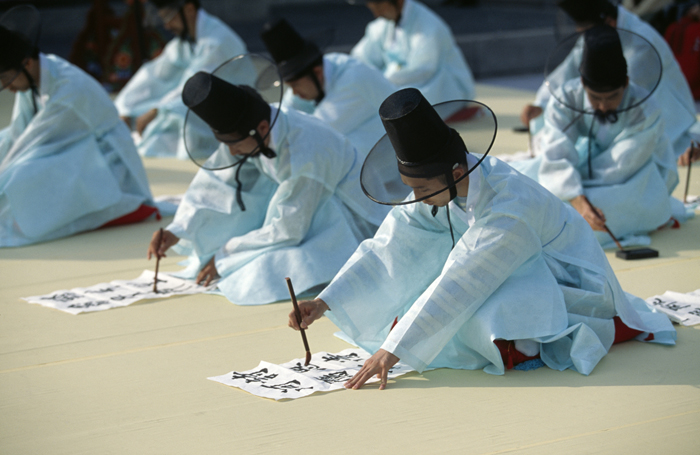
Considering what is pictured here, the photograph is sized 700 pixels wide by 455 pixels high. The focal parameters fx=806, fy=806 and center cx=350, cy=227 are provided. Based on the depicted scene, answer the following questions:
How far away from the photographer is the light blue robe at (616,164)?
345 cm

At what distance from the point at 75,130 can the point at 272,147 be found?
5.19 ft

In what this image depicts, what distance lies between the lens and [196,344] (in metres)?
2.68

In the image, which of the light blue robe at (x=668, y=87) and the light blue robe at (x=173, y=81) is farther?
the light blue robe at (x=173, y=81)

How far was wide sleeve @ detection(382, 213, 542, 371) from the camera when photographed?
215cm

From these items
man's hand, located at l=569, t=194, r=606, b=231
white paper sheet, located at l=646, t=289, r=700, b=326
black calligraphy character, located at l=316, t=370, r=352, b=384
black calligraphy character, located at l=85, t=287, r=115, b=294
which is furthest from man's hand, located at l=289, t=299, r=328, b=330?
man's hand, located at l=569, t=194, r=606, b=231

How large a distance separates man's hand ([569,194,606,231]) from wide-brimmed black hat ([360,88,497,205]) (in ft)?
4.25

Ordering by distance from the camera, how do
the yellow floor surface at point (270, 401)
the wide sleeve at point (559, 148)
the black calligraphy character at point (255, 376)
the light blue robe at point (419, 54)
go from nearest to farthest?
1. the yellow floor surface at point (270, 401)
2. the black calligraphy character at point (255, 376)
3. the wide sleeve at point (559, 148)
4. the light blue robe at point (419, 54)

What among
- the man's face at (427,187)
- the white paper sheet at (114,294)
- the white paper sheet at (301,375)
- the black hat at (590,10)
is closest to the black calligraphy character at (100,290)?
the white paper sheet at (114,294)

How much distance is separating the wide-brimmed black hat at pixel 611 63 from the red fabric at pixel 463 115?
75.9 inches

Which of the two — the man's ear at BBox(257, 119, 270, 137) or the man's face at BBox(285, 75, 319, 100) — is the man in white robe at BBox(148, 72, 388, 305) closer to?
the man's ear at BBox(257, 119, 270, 137)

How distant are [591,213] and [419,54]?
304 cm

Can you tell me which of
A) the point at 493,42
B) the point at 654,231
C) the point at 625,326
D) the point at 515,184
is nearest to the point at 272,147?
the point at 515,184

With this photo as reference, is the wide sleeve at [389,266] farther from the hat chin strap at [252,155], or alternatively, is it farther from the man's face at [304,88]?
the man's face at [304,88]

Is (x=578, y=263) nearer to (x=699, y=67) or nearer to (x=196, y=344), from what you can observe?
(x=196, y=344)
